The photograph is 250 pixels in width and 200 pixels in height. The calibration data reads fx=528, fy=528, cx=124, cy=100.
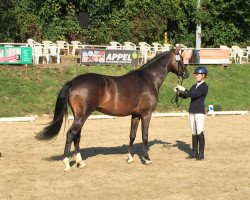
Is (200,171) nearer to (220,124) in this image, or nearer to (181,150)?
(181,150)

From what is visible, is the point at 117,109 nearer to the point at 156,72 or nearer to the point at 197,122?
the point at 156,72

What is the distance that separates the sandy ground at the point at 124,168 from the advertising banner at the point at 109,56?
1053 centimetres

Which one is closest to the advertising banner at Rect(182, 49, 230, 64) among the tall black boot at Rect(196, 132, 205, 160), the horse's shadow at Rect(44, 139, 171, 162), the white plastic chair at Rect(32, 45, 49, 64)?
the white plastic chair at Rect(32, 45, 49, 64)

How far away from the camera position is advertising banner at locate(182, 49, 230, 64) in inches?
1168

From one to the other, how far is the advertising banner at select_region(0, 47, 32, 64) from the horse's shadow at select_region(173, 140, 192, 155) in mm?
12894

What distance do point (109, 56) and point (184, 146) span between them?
1423cm

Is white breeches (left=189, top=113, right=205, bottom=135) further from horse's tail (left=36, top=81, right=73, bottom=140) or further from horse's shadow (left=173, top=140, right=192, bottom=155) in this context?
horse's tail (left=36, top=81, right=73, bottom=140)

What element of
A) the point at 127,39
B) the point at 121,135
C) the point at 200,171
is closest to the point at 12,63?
the point at 121,135

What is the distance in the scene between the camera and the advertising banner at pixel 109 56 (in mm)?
27609

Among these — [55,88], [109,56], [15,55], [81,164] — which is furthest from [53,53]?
[81,164]

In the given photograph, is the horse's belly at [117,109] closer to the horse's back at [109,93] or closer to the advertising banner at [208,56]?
the horse's back at [109,93]

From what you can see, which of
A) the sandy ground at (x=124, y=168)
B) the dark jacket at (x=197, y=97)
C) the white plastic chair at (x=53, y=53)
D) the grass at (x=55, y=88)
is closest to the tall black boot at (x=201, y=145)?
the sandy ground at (x=124, y=168)

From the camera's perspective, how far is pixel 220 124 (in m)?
19.3

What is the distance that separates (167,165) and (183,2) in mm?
30015
